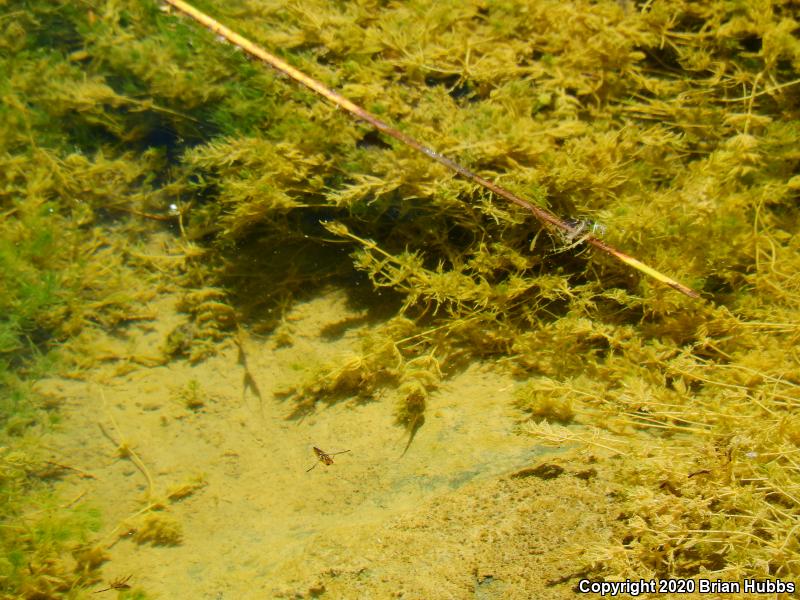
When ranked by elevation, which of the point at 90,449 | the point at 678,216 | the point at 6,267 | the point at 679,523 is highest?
the point at 678,216

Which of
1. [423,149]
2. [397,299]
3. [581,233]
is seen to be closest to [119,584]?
[397,299]

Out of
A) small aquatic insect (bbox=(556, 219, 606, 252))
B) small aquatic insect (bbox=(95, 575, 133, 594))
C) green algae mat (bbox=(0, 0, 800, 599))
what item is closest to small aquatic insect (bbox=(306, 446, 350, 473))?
green algae mat (bbox=(0, 0, 800, 599))

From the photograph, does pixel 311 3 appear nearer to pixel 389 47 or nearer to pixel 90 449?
pixel 389 47

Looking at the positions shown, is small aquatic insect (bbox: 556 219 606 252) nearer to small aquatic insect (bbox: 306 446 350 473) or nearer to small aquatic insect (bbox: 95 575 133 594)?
small aquatic insect (bbox: 306 446 350 473)

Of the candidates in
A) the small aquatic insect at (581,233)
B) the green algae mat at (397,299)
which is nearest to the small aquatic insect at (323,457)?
the green algae mat at (397,299)

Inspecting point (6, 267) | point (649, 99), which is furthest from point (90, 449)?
point (649, 99)

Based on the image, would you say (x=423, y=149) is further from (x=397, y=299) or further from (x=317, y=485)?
(x=317, y=485)
